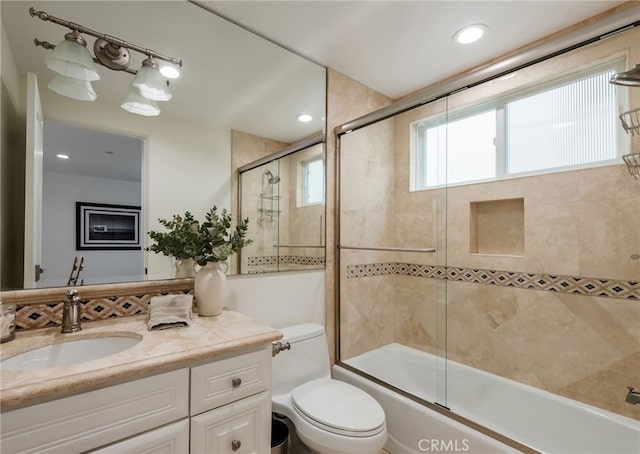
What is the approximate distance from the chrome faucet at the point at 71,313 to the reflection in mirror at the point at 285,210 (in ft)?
2.36

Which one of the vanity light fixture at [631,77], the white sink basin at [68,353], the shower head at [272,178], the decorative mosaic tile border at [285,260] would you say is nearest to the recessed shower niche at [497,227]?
the vanity light fixture at [631,77]

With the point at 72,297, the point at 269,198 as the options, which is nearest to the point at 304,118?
the point at 269,198

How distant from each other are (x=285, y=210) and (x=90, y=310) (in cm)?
106

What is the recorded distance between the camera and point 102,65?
1.25 metres

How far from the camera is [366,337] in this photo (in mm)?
2250

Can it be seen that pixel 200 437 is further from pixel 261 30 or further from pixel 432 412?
pixel 261 30

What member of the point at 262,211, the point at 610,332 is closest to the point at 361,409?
the point at 262,211

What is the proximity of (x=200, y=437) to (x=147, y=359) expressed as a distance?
0.31m

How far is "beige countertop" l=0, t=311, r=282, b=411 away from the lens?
0.69 metres

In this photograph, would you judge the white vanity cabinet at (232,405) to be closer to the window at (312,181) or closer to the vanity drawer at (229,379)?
the vanity drawer at (229,379)

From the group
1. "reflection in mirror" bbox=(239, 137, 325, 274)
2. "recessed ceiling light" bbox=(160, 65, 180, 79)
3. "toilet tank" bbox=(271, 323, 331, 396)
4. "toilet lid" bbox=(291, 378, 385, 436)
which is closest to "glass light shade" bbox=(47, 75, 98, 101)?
"recessed ceiling light" bbox=(160, 65, 180, 79)

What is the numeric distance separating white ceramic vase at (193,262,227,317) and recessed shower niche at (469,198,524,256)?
166 cm

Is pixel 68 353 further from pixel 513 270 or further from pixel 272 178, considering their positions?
pixel 513 270

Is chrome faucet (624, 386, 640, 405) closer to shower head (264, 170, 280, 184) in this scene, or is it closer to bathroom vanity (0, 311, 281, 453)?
bathroom vanity (0, 311, 281, 453)
